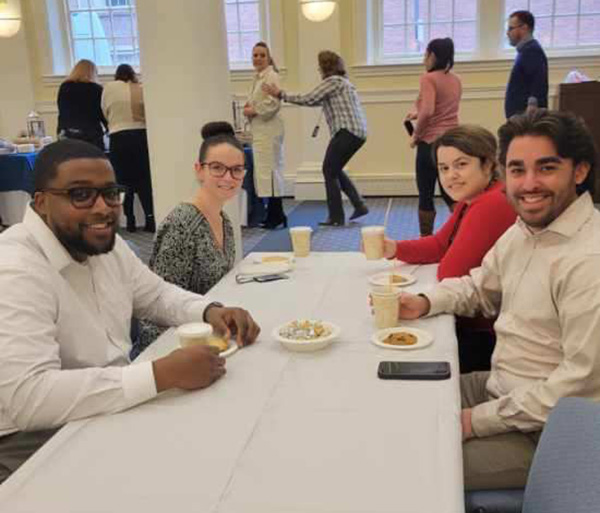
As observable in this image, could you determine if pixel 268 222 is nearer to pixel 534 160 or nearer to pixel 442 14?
pixel 442 14

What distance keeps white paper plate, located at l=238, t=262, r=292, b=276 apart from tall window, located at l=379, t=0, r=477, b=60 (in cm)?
571

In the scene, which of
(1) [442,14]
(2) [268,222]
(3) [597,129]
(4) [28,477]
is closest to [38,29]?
(2) [268,222]

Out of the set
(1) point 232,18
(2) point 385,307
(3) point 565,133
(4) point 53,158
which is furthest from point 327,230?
(4) point 53,158

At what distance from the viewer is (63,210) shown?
1.58 m

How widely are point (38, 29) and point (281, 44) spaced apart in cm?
312

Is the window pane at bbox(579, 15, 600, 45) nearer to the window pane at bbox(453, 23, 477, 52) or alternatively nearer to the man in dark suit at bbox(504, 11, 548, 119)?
the window pane at bbox(453, 23, 477, 52)

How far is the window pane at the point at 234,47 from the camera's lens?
26.2 feet

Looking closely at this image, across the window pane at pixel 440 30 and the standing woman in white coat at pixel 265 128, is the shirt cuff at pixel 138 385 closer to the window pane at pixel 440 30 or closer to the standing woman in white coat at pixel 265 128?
the standing woman in white coat at pixel 265 128

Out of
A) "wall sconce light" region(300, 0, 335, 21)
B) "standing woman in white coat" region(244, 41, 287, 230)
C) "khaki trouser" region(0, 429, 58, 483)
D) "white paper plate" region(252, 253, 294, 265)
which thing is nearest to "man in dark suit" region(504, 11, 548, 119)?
"standing woman in white coat" region(244, 41, 287, 230)

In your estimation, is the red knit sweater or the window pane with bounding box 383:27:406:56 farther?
the window pane with bounding box 383:27:406:56

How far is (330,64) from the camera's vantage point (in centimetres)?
575

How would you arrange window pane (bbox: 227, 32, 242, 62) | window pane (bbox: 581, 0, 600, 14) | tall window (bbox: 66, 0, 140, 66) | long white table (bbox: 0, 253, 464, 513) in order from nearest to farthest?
long white table (bbox: 0, 253, 464, 513)
window pane (bbox: 581, 0, 600, 14)
window pane (bbox: 227, 32, 242, 62)
tall window (bbox: 66, 0, 140, 66)

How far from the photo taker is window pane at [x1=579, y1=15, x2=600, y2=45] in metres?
7.15

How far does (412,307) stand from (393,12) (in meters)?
6.43
